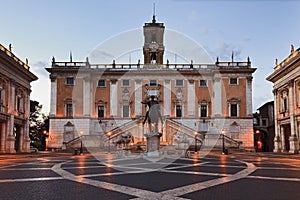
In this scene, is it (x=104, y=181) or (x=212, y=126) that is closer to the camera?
(x=104, y=181)

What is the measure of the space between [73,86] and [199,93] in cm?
2151

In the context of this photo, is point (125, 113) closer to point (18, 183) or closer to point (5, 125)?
point (5, 125)

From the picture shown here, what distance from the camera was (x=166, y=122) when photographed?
181 feet

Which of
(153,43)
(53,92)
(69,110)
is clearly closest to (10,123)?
(69,110)

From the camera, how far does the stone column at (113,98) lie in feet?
195

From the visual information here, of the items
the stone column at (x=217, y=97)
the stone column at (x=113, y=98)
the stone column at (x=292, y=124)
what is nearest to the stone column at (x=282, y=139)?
the stone column at (x=292, y=124)

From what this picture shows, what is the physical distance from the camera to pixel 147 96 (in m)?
59.0

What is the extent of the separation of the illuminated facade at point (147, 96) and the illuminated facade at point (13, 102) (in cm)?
967

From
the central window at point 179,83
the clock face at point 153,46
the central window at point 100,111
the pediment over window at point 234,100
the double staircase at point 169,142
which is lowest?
the double staircase at point 169,142

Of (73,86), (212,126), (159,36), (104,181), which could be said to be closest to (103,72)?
(73,86)

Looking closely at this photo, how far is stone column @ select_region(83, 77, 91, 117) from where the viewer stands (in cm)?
5897

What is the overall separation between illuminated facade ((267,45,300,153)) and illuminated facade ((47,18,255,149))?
9115 millimetres

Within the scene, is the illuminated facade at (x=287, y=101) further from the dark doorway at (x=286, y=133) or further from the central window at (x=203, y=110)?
the central window at (x=203, y=110)

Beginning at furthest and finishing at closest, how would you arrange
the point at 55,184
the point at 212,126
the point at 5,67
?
the point at 212,126
the point at 5,67
the point at 55,184
